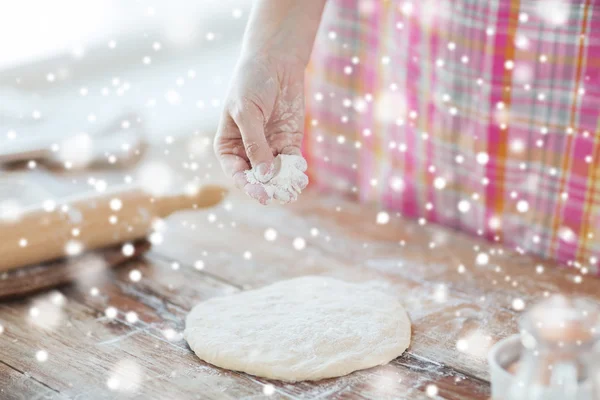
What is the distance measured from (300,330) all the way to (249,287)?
25 cm

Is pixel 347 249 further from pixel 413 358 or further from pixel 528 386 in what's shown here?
pixel 528 386

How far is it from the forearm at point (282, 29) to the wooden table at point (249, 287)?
43cm

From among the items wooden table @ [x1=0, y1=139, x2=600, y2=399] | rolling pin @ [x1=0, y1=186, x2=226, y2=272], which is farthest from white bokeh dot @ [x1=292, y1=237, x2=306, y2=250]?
rolling pin @ [x1=0, y1=186, x2=226, y2=272]

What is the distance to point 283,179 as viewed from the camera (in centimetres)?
118

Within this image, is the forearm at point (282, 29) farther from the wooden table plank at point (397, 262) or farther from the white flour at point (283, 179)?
the wooden table plank at point (397, 262)

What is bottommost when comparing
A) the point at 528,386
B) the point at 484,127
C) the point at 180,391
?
the point at 180,391

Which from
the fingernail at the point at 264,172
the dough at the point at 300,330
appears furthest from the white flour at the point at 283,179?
the dough at the point at 300,330

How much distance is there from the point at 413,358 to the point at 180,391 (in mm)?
349

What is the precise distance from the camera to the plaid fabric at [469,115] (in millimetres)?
1394

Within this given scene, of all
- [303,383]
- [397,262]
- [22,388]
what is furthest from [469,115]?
[22,388]

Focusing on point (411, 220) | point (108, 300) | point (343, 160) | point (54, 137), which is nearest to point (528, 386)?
point (108, 300)

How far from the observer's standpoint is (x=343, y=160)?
185cm

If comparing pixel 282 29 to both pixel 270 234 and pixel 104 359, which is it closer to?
pixel 270 234

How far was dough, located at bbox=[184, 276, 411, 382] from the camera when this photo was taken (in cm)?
106
